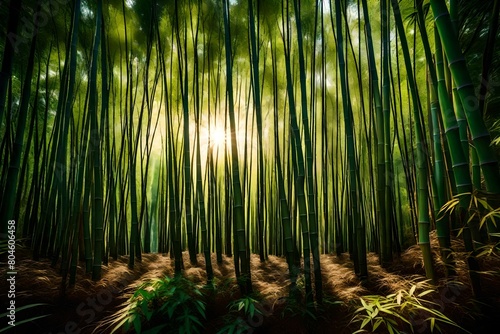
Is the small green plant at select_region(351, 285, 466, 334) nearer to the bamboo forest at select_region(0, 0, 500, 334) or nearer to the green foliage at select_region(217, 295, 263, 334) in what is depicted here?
the bamboo forest at select_region(0, 0, 500, 334)

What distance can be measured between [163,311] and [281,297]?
2.79 feet

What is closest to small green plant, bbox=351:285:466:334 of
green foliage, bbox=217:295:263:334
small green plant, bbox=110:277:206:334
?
green foliage, bbox=217:295:263:334

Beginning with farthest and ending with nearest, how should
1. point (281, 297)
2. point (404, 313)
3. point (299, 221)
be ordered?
point (299, 221) < point (281, 297) < point (404, 313)

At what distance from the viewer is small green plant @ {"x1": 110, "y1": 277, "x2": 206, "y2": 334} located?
4.65 ft

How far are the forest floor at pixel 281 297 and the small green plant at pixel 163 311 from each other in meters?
0.20

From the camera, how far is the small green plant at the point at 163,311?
1.42 metres

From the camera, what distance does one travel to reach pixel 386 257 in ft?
7.13

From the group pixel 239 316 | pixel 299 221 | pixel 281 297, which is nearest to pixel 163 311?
pixel 239 316

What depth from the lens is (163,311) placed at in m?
1.56

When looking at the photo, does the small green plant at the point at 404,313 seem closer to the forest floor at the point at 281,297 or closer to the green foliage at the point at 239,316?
the forest floor at the point at 281,297

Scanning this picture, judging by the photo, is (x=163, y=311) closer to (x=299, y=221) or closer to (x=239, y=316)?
(x=239, y=316)

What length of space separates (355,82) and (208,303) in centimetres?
378

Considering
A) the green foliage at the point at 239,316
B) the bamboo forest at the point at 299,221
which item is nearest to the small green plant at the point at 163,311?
the bamboo forest at the point at 299,221

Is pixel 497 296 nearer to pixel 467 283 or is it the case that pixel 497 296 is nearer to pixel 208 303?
pixel 467 283
